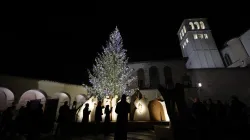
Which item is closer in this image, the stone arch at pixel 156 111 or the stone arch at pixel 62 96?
the stone arch at pixel 156 111

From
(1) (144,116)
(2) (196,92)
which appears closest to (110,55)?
(1) (144,116)

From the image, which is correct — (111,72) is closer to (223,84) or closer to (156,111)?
(156,111)

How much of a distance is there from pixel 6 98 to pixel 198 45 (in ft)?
113

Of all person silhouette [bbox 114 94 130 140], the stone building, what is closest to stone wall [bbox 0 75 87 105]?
the stone building

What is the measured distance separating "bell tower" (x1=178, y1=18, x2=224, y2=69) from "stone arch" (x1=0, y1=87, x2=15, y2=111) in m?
30.4

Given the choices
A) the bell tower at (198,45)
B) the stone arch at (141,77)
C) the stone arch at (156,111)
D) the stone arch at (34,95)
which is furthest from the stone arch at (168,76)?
the stone arch at (34,95)

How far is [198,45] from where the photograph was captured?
31.9m

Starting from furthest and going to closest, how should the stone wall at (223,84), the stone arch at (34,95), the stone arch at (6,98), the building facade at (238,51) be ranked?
1. the building facade at (238,51)
2. the stone wall at (223,84)
3. the stone arch at (34,95)
4. the stone arch at (6,98)

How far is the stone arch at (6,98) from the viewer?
14086 millimetres

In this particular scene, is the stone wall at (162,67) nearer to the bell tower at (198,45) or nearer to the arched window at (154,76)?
the arched window at (154,76)

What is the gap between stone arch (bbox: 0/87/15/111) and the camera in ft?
46.2

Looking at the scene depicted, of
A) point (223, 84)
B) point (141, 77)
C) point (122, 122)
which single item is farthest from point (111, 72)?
point (223, 84)

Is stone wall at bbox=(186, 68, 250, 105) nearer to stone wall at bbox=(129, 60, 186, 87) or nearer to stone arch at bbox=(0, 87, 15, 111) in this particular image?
stone wall at bbox=(129, 60, 186, 87)

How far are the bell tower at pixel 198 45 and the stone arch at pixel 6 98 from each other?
3043 cm
